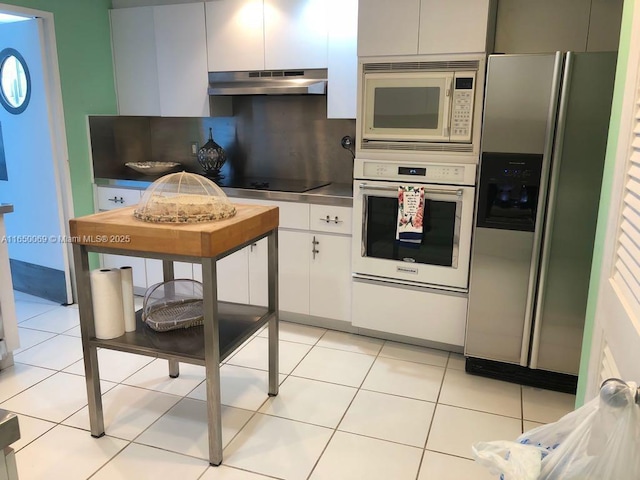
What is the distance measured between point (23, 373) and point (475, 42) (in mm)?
2991

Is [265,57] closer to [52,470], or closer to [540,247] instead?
[540,247]

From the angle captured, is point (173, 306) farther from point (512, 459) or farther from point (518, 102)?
point (518, 102)

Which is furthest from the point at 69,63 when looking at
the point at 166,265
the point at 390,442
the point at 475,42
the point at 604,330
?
the point at 604,330

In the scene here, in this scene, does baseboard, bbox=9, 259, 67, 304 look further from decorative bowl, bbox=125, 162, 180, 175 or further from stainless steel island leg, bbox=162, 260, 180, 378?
stainless steel island leg, bbox=162, 260, 180, 378

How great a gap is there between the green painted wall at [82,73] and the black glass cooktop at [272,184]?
1.01 m

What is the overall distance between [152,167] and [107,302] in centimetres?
210

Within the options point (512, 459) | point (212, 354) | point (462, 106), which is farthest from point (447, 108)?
point (512, 459)

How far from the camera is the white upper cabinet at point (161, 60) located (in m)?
3.53

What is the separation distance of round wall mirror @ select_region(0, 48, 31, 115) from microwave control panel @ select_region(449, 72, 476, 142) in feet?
9.46

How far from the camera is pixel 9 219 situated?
13.0ft

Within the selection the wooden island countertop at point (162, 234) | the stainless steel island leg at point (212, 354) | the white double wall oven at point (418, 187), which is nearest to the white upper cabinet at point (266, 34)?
the white double wall oven at point (418, 187)

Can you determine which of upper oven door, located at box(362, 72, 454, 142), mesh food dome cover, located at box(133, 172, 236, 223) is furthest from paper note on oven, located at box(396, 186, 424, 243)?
mesh food dome cover, located at box(133, 172, 236, 223)

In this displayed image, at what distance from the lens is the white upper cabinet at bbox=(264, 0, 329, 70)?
10.4 ft

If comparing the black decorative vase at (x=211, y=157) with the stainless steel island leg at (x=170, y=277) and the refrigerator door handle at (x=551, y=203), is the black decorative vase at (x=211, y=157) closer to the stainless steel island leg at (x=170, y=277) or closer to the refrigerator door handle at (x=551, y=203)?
the stainless steel island leg at (x=170, y=277)
